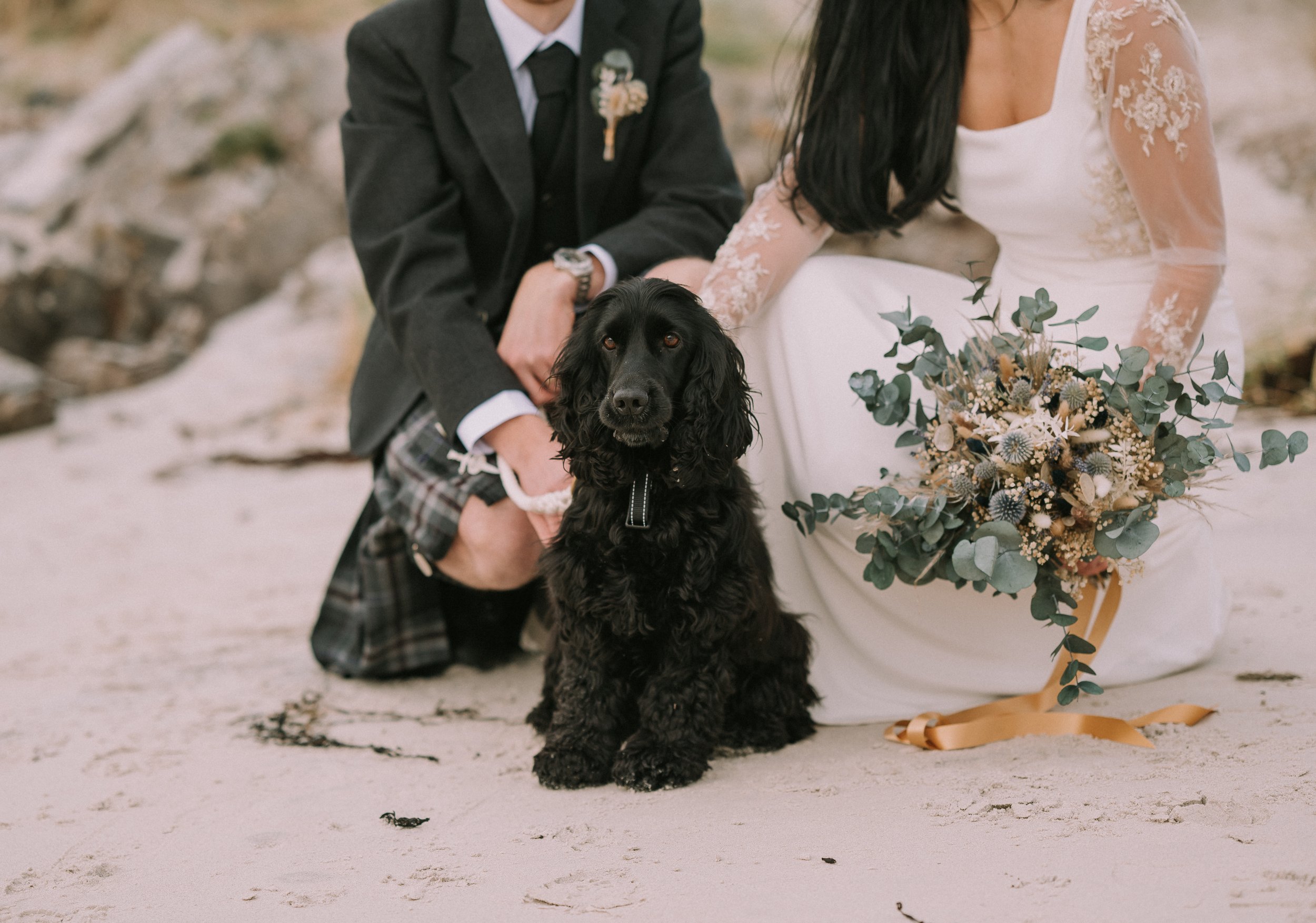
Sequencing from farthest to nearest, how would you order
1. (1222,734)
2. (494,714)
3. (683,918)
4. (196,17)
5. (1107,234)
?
1. (196,17)
2. (494,714)
3. (1107,234)
4. (1222,734)
5. (683,918)

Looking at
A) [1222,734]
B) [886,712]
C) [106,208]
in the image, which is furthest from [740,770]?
[106,208]

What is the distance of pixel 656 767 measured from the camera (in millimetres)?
2160

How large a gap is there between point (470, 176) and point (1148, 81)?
167 cm

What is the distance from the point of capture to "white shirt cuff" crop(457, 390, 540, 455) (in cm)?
262

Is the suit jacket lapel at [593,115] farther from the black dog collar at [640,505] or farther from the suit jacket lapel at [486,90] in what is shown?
the black dog collar at [640,505]

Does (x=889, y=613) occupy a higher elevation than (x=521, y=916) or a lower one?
higher

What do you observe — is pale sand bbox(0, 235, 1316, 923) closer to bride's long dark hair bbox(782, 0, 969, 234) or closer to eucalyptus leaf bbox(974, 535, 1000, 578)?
eucalyptus leaf bbox(974, 535, 1000, 578)

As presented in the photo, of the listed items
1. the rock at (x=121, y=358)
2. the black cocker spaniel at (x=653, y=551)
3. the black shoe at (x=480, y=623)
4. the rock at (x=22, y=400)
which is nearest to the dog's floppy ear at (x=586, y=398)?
the black cocker spaniel at (x=653, y=551)

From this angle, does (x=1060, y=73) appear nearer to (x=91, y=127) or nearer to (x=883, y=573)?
(x=883, y=573)

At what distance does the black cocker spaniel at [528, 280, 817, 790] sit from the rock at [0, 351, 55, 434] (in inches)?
223

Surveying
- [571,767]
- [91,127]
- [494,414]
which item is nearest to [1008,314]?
[494,414]

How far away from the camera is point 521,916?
1.66 m

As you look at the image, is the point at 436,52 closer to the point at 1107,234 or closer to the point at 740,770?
the point at 1107,234

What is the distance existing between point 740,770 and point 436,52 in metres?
1.95
